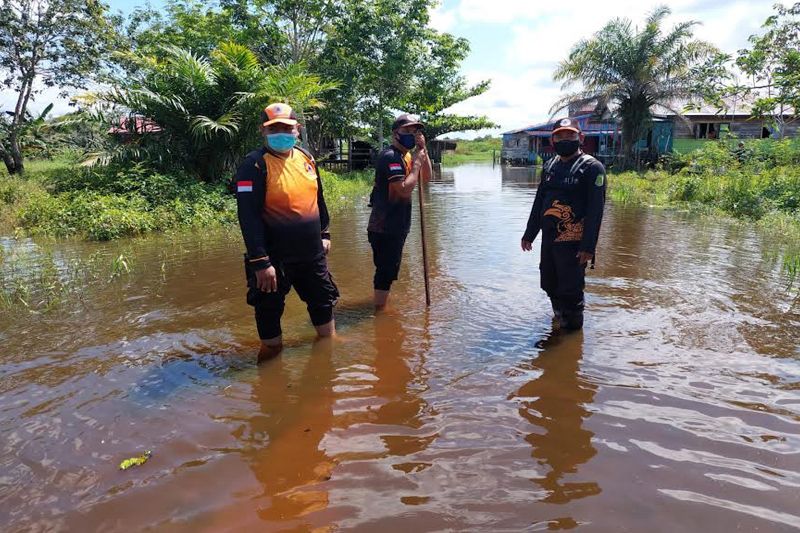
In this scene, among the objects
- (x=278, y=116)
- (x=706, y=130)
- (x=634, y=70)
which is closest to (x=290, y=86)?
(x=278, y=116)

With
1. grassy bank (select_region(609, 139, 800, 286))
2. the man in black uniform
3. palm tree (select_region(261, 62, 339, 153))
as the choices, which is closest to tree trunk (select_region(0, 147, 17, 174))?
palm tree (select_region(261, 62, 339, 153))

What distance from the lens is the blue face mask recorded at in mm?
3387

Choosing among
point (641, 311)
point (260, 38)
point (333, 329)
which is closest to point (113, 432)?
point (333, 329)

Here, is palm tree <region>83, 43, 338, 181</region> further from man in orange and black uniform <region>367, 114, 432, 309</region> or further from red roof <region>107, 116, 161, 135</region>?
man in orange and black uniform <region>367, 114, 432, 309</region>

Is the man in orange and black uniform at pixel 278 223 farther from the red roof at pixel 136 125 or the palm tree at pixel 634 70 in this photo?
the palm tree at pixel 634 70

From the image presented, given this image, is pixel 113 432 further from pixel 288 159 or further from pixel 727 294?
pixel 727 294

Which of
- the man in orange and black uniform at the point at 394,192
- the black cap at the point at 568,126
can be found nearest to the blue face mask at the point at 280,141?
the man in orange and black uniform at the point at 394,192

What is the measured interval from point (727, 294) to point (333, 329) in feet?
12.8

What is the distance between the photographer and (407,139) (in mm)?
4418

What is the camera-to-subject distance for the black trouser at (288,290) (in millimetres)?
3528

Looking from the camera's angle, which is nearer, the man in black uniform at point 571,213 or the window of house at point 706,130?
the man in black uniform at point 571,213

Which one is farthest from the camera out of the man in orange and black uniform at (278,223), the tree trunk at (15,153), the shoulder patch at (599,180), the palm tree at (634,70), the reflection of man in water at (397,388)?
the palm tree at (634,70)

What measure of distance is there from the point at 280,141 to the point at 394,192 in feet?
4.35

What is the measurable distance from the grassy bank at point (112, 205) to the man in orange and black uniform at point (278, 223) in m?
6.38
